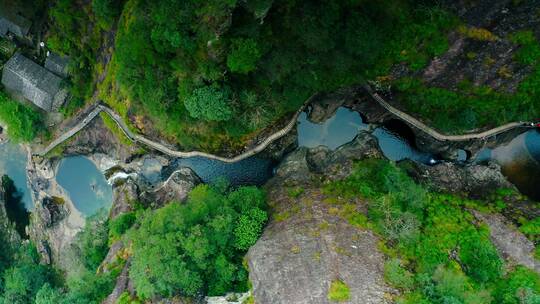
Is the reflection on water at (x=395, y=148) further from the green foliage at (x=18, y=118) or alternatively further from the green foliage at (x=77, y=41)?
the green foliage at (x=18, y=118)

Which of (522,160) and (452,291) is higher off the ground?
(452,291)

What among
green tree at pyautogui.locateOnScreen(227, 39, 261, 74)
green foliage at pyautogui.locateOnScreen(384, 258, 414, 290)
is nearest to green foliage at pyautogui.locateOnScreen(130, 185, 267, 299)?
green foliage at pyautogui.locateOnScreen(384, 258, 414, 290)

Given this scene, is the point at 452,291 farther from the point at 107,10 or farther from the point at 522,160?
the point at 107,10

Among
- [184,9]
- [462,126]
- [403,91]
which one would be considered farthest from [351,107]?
[184,9]

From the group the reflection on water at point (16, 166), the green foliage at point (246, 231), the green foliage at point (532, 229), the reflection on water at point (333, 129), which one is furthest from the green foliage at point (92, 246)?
the green foliage at point (532, 229)

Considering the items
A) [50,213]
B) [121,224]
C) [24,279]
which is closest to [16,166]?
[50,213]

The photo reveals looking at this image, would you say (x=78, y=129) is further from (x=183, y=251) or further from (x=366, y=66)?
(x=366, y=66)
